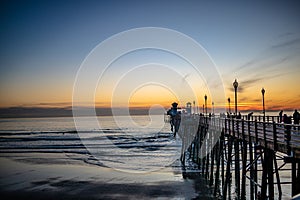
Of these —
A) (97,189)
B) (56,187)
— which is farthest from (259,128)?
(56,187)

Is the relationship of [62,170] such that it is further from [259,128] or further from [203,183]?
[259,128]

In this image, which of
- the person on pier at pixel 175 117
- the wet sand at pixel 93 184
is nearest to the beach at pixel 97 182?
the wet sand at pixel 93 184

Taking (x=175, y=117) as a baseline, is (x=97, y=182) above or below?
below

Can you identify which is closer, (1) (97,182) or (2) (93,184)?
(2) (93,184)

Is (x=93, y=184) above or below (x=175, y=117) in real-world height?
below

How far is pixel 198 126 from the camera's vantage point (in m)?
38.2

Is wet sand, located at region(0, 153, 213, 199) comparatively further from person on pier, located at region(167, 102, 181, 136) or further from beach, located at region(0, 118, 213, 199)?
person on pier, located at region(167, 102, 181, 136)

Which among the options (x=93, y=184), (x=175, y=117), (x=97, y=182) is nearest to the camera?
(x=93, y=184)

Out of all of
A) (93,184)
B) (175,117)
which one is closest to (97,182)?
(93,184)

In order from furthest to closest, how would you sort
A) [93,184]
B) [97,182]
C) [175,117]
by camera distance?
[175,117], [97,182], [93,184]

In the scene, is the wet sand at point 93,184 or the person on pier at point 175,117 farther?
the person on pier at point 175,117

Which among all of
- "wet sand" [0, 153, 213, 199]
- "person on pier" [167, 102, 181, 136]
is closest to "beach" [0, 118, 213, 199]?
"wet sand" [0, 153, 213, 199]

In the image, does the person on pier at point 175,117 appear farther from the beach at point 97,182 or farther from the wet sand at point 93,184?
the wet sand at point 93,184

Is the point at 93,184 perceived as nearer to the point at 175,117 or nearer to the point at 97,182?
the point at 97,182
